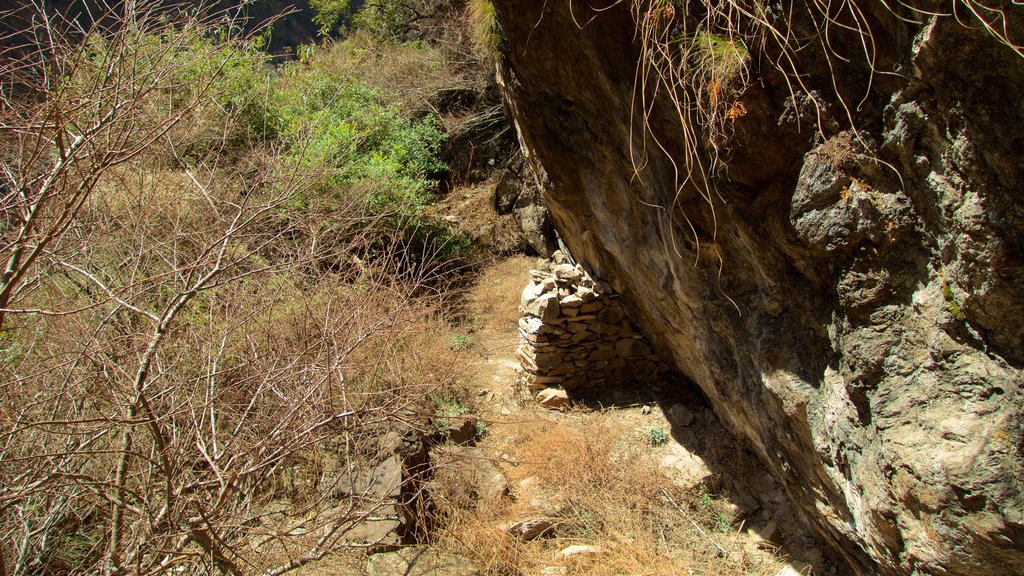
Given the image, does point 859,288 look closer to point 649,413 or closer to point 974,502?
point 974,502

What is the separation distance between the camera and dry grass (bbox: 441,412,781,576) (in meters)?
4.11

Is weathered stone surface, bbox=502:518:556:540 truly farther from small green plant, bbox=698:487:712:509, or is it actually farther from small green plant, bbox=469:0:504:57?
small green plant, bbox=469:0:504:57

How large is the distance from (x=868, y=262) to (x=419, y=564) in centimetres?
317

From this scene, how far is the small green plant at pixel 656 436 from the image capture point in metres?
5.49

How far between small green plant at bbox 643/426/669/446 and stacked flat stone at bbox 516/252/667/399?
36.6 inches

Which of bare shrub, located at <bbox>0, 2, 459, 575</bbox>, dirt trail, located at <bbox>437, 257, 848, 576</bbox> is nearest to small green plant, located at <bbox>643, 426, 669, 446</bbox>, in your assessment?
dirt trail, located at <bbox>437, 257, 848, 576</bbox>

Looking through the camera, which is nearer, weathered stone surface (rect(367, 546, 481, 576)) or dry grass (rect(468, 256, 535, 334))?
weathered stone surface (rect(367, 546, 481, 576))

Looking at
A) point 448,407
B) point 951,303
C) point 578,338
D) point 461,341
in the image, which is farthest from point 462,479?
point 951,303

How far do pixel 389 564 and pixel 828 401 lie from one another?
2785 millimetres

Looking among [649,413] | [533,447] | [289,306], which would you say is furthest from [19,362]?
[649,413]

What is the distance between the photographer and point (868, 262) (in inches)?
93.4

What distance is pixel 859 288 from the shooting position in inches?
95.8

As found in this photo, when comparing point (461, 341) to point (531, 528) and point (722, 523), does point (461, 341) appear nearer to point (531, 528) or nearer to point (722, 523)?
point (531, 528)

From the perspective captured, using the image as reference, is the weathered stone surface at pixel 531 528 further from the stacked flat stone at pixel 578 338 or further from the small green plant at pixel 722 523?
the stacked flat stone at pixel 578 338
